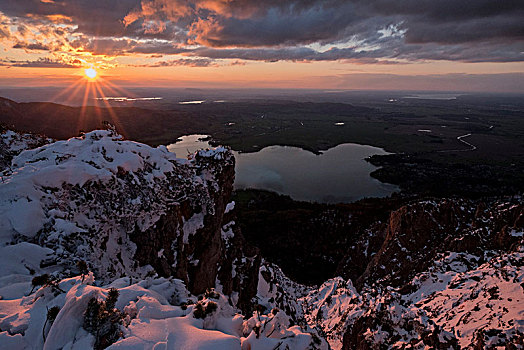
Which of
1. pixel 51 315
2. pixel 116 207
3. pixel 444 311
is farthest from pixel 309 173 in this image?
pixel 51 315

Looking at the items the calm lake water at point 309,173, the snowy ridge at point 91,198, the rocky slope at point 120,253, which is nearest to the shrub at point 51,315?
the rocky slope at point 120,253

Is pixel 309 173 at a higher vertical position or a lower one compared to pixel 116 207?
lower

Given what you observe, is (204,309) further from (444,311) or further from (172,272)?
(444,311)

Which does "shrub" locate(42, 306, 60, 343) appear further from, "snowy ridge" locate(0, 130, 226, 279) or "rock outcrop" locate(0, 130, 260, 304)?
"snowy ridge" locate(0, 130, 226, 279)

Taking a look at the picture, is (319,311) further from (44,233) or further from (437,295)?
(44,233)

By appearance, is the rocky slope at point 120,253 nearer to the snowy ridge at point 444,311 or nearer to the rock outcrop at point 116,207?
the rock outcrop at point 116,207

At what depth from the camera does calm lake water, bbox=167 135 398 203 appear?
348ft

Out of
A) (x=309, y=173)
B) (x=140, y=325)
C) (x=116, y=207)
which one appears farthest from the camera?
(x=309, y=173)

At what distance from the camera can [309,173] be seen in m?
126

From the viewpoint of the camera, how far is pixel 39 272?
32.9ft

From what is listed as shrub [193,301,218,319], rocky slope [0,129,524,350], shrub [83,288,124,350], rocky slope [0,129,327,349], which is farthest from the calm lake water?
shrub [83,288,124,350]

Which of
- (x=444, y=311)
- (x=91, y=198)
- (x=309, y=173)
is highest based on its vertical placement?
(x=91, y=198)

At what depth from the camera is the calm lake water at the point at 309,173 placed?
105938 mm

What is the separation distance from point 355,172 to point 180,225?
122 meters
